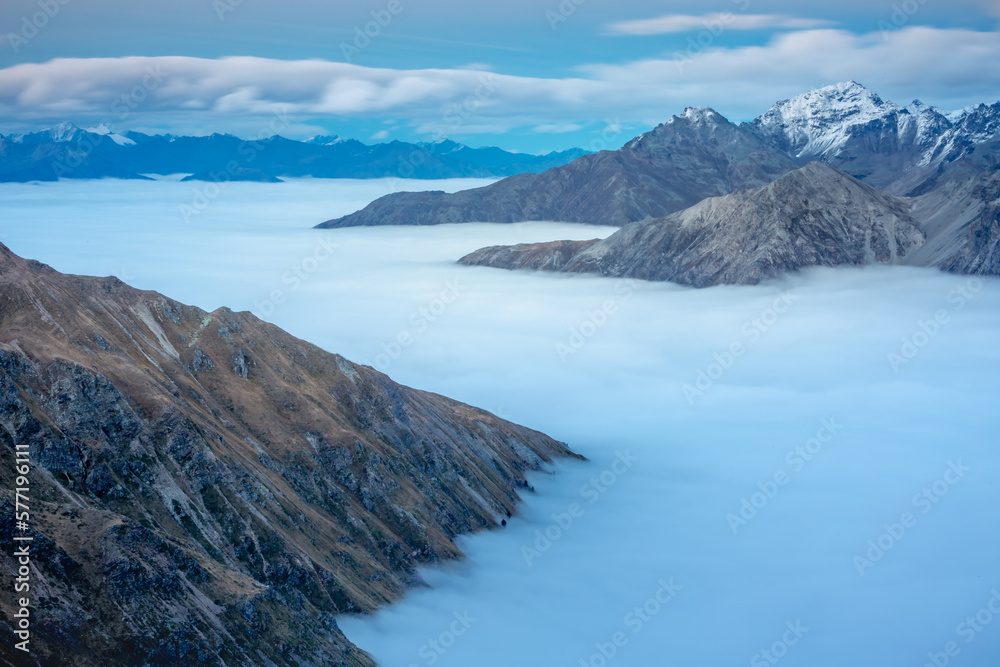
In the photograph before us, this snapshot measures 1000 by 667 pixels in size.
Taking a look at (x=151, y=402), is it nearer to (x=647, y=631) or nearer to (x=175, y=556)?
(x=175, y=556)

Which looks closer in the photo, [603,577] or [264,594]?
[264,594]

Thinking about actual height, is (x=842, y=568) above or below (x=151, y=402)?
below

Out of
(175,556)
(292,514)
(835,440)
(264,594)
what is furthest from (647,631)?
(835,440)

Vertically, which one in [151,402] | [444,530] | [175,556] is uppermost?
[151,402]

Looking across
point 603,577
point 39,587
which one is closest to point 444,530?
point 603,577

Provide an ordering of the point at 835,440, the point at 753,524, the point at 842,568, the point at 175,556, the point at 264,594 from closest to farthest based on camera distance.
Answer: the point at 175,556, the point at 264,594, the point at 842,568, the point at 753,524, the point at 835,440

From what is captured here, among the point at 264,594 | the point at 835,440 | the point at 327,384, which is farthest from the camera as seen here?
the point at 835,440
